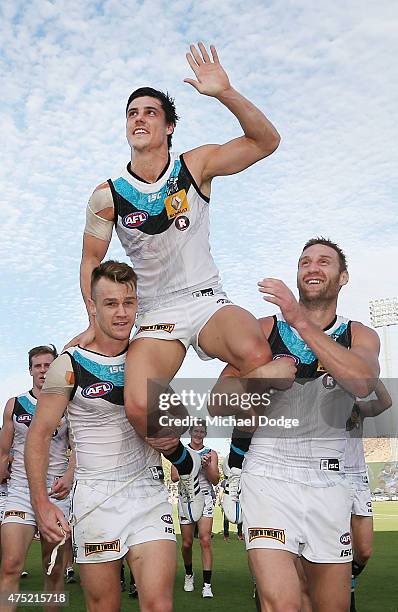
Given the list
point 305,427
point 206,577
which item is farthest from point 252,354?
point 206,577

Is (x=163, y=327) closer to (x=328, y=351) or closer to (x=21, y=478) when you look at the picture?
(x=328, y=351)

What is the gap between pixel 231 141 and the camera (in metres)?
5.44

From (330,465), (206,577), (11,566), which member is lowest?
(206,577)

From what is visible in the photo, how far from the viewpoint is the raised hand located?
5.16 m

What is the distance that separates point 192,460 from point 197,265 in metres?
1.49

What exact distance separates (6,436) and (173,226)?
4218 mm

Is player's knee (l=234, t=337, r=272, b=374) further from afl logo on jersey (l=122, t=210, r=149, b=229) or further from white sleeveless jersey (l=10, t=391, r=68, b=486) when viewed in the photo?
white sleeveless jersey (l=10, t=391, r=68, b=486)

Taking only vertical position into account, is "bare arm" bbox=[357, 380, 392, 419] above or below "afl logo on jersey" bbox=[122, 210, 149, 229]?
below

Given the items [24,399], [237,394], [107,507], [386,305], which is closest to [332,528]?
[237,394]

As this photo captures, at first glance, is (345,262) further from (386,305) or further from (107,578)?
(386,305)

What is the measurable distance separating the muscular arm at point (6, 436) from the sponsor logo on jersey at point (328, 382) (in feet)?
14.6

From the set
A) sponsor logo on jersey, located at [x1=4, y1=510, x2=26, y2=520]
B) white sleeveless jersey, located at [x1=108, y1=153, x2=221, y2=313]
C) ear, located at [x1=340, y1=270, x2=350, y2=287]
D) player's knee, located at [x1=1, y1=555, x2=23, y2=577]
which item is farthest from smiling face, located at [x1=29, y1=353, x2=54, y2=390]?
ear, located at [x1=340, y1=270, x2=350, y2=287]

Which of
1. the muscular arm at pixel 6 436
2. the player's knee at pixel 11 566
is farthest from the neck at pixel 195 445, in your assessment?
the player's knee at pixel 11 566

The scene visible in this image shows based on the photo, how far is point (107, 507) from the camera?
5.18 metres
